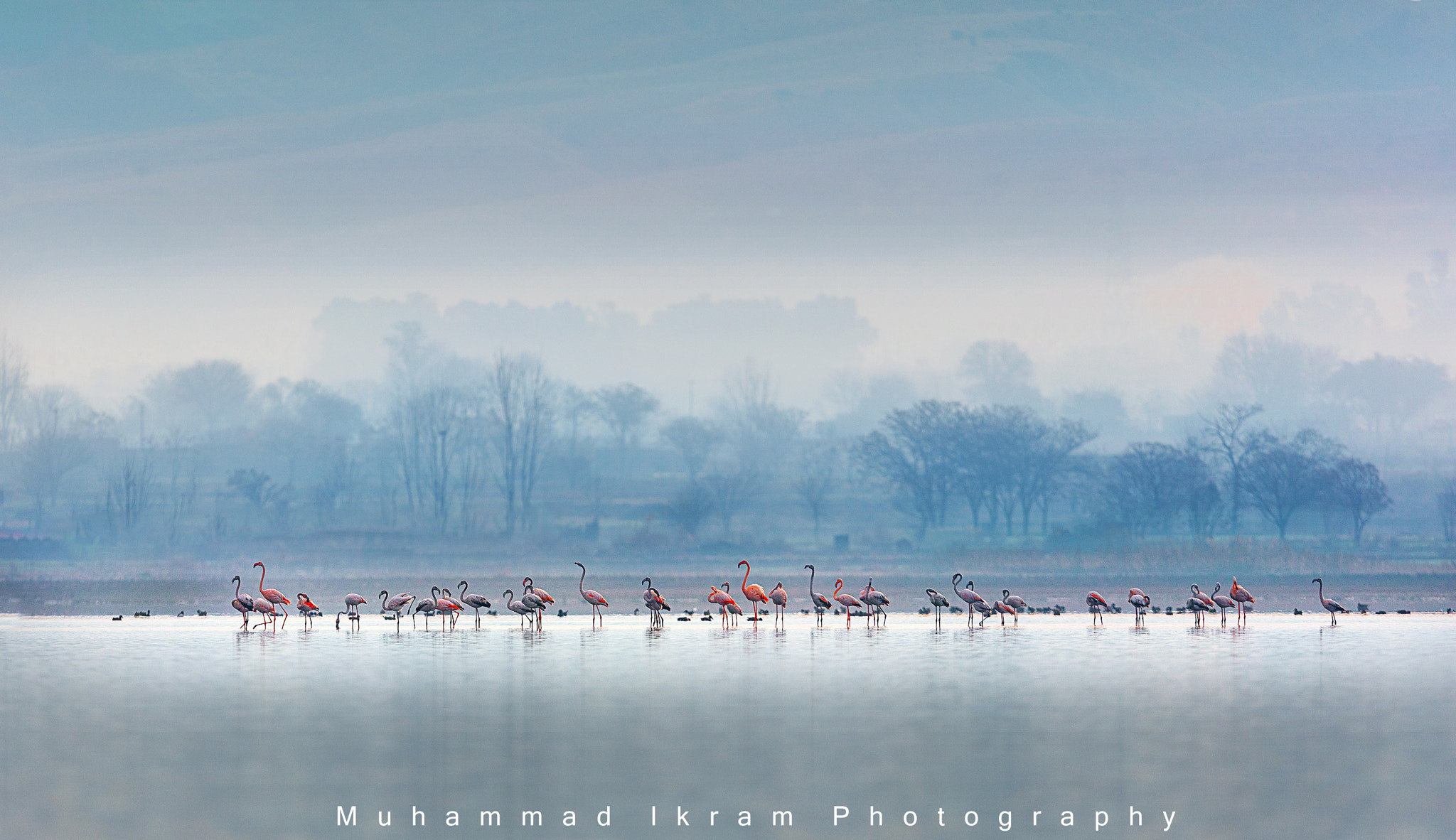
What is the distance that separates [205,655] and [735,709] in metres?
14.9

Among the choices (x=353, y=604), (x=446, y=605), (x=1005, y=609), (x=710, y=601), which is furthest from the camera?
(x=710, y=601)

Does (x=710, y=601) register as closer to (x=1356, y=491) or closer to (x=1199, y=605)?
(x=1199, y=605)

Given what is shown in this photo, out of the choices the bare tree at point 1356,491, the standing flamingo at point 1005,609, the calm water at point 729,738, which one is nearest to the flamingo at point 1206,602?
the standing flamingo at point 1005,609

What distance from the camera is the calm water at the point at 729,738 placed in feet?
45.9

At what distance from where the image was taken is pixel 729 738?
18.1 meters

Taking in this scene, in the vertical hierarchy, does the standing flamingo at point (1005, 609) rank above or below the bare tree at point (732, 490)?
below

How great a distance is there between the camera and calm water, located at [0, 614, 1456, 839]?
14.0 m

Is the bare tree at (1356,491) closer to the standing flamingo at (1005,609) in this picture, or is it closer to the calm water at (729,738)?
the standing flamingo at (1005,609)

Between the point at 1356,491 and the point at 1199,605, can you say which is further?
the point at 1356,491

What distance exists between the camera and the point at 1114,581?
197 ft

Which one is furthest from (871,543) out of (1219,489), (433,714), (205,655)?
(433,714)

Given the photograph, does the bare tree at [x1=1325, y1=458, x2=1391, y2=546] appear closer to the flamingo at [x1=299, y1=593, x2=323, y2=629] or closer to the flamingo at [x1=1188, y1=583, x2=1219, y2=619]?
the flamingo at [x1=1188, y1=583, x2=1219, y2=619]

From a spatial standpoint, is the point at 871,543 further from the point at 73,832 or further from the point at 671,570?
the point at 73,832

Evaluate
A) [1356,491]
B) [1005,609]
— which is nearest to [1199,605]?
[1005,609]
